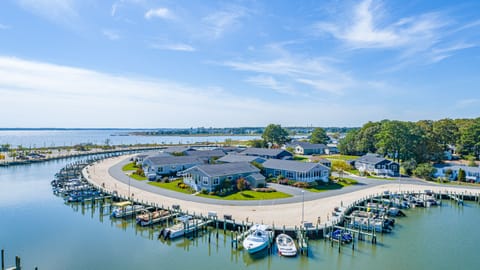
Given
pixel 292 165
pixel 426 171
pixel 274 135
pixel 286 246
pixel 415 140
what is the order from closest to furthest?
1. pixel 286 246
2. pixel 292 165
3. pixel 426 171
4. pixel 415 140
5. pixel 274 135

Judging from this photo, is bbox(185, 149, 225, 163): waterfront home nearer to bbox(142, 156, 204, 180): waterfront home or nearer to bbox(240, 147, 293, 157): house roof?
bbox(142, 156, 204, 180): waterfront home

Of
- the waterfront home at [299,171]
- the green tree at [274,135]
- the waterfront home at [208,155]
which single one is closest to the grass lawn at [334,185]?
the waterfront home at [299,171]

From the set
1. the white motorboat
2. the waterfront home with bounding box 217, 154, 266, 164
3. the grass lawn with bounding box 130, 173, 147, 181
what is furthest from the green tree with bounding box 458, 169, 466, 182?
the grass lawn with bounding box 130, 173, 147, 181

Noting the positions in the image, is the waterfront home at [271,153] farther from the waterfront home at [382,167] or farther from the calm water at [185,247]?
the calm water at [185,247]

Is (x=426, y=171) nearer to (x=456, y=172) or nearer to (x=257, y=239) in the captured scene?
(x=456, y=172)

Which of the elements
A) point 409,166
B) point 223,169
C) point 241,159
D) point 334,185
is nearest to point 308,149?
point 409,166

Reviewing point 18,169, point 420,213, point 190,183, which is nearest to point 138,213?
point 190,183
